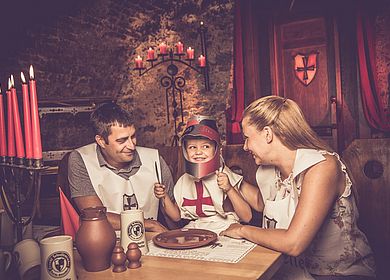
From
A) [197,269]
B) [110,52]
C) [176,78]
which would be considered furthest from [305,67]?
[197,269]

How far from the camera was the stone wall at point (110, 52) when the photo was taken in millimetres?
5652

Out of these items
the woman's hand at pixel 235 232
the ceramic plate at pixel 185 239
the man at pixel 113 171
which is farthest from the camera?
the man at pixel 113 171

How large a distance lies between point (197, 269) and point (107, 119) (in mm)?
1338

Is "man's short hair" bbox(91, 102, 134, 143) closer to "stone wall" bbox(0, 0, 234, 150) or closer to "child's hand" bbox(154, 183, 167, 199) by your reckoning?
"child's hand" bbox(154, 183, 167, 199)

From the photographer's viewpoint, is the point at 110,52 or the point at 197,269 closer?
→ the point at 197,269

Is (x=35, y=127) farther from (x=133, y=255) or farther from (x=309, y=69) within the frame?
(x=309, y=69)

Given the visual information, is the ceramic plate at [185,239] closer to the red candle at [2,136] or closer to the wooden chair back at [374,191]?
the red candle at [2,136]

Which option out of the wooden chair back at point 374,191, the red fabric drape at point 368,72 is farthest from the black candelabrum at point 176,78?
the wooden chair back at point 374,191

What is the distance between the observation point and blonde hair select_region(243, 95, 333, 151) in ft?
6.09

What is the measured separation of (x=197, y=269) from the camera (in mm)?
1332

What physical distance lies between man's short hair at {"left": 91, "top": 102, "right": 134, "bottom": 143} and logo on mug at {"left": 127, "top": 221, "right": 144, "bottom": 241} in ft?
3.34

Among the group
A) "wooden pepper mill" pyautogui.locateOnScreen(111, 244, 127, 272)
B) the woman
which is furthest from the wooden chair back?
"wooden pepper mill" pyautogui.locateOnScreen(111, 244, 127, 272)

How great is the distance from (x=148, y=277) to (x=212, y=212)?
1014 mm

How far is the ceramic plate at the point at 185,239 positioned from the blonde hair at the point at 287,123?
0.55 meters
